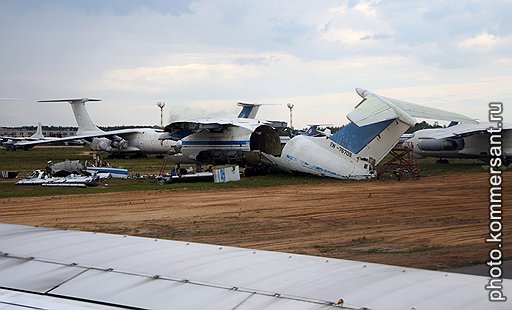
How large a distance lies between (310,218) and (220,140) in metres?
20.0

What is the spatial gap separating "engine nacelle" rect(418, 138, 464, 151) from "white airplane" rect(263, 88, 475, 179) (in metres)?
10.9

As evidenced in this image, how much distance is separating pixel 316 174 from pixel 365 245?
1918cm

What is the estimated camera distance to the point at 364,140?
1283 inches

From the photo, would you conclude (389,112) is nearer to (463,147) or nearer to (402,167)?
(402,167)

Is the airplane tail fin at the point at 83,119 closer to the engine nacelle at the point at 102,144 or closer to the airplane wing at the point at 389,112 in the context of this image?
the engine nacelle at the point at 102,144

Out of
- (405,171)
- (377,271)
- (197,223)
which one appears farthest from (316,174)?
(377,271)

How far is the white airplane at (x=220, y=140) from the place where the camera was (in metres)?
37.6

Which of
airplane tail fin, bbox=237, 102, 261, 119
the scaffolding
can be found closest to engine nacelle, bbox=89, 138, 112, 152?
airplane tail fin, bbox=237, 102, 261, 119

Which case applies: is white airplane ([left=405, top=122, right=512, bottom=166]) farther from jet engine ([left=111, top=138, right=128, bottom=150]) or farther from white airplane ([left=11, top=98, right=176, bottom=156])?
jet engine ([left=111, top=138, right=128, bottom=150])

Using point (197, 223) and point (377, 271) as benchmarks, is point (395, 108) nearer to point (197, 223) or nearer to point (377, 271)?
point (197, 223)

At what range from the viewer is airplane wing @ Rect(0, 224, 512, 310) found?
382cm

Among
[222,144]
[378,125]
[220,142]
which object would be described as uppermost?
[378,125]

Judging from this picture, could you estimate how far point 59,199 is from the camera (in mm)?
24469

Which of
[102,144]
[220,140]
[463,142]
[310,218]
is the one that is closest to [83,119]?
[102,144]
